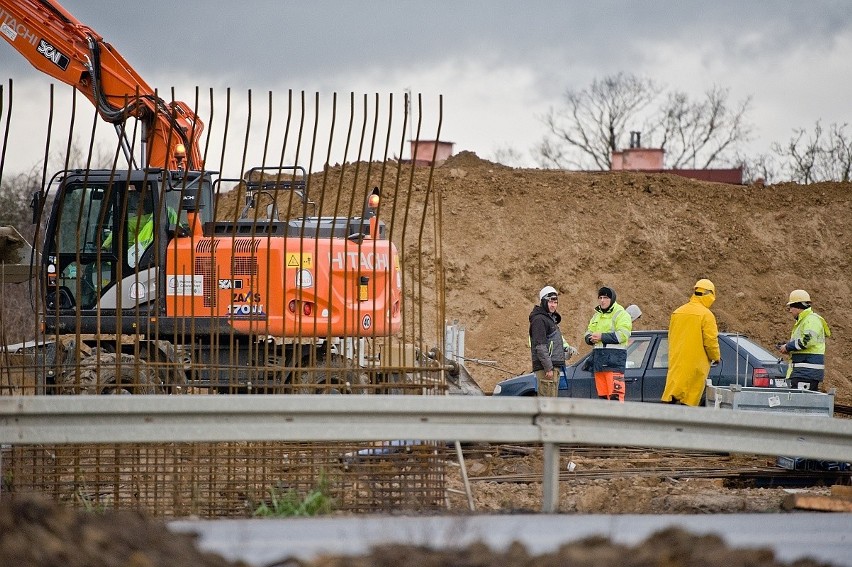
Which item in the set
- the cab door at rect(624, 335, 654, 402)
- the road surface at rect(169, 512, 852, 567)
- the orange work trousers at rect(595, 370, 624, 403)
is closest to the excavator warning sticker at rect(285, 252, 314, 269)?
the orange work trousers at rect(595, 370, 624, 403)

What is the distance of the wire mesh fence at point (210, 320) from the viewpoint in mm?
Result: 7520

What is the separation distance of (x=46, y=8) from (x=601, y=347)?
8.12 m

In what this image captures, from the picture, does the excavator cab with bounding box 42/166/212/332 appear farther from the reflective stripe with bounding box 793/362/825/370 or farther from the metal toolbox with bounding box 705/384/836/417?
the reflective stripe with bounding box 793/362/825/370

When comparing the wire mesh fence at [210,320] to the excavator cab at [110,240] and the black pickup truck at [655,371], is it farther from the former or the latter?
the black pickup truck at [655,371]

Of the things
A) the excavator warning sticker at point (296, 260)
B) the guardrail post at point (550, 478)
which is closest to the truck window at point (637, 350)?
the excavator warning sticker at point (296, 260)

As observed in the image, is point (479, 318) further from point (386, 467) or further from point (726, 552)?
point (726, 552)

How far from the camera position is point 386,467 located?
7684 millimetres

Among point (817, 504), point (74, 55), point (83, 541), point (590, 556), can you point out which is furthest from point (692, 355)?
point (83, 541)

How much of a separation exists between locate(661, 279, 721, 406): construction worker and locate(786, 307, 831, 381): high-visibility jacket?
118cm

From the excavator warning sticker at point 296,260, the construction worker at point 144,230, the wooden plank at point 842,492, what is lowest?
the wooden plank at point 842,492

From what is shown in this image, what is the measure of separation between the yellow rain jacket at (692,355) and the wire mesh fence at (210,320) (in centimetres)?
308

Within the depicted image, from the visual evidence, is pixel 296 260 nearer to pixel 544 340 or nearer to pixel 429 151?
pixel 544 340

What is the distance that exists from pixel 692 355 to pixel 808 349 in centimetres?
163

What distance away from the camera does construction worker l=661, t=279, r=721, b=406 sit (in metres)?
12.9
